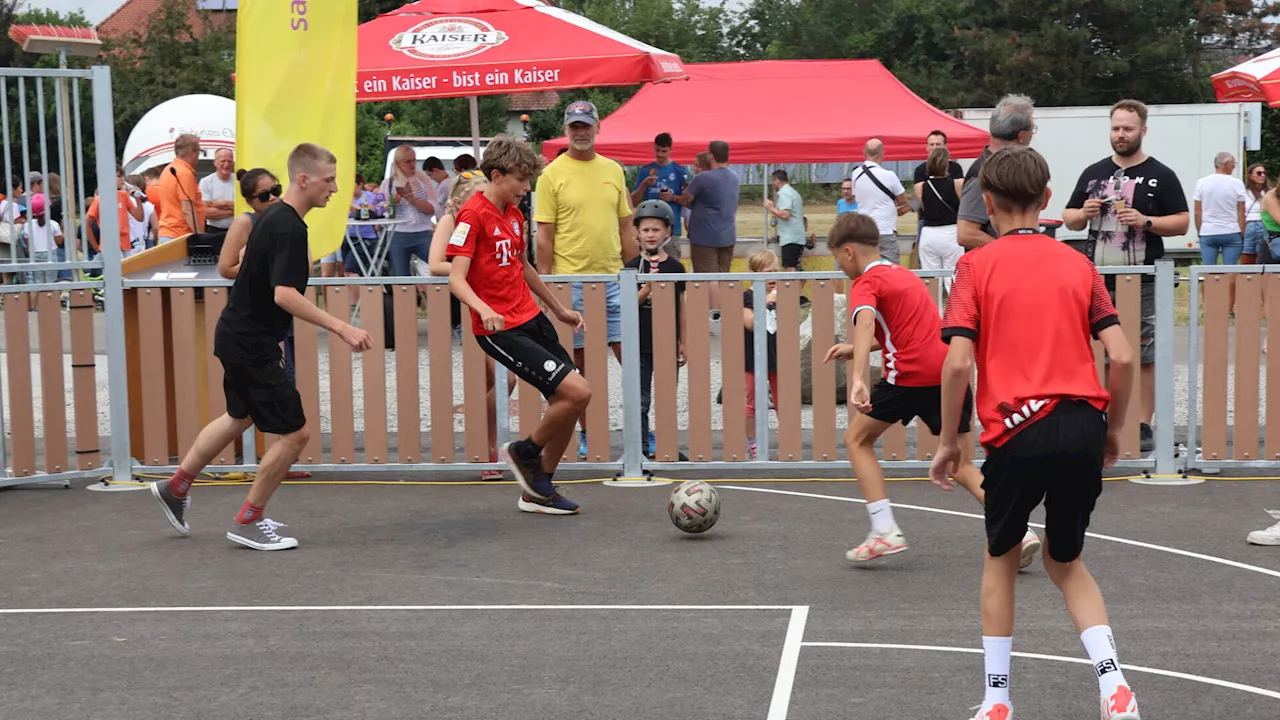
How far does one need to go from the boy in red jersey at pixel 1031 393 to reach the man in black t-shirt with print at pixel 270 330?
3.66 metres

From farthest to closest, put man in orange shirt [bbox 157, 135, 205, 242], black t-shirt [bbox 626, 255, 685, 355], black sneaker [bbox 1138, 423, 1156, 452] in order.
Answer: man in orange shirt [bbox 157, 135, 205, 242]
black t-shirt [bbox 626, 255, 685, 355]
black sneaker [bbox 1138, 423, 1156, 452]

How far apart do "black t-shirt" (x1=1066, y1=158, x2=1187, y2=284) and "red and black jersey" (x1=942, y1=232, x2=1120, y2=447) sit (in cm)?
478

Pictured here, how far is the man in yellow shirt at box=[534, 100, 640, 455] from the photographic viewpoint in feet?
32.0

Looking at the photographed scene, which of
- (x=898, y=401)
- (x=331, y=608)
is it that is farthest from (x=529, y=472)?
(x=898, y=401)

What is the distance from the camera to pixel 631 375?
9.28 meters

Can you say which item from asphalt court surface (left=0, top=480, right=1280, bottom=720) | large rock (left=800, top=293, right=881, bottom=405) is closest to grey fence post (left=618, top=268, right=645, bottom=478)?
asphalt court surface (left=0, top=480, right=1280, bottom=720)

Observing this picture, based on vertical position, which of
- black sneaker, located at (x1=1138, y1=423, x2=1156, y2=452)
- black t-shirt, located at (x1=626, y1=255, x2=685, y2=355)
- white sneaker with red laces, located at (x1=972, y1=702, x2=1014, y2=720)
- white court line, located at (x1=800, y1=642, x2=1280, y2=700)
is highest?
black t-shirt, located at (x1=626, y1=255, x2=685, y2=355)

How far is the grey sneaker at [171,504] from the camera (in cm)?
786

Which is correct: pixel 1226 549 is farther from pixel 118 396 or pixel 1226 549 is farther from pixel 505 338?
pixel 118 396

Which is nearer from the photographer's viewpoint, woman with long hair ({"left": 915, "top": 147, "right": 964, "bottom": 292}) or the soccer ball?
the soccer ball

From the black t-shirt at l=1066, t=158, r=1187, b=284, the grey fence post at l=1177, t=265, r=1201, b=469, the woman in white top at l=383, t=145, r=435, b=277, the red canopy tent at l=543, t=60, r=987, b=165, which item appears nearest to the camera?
the grey fence post at l=1177, t=265, r=1201, b=469

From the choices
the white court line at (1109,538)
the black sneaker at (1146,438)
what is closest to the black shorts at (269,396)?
the white court line at (1109,538)

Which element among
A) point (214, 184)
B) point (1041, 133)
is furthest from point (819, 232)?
point (214, 184)

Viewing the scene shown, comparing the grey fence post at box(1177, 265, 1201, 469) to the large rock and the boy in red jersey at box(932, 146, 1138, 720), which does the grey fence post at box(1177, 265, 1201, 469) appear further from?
the boy in red jersey at box(932, 146, 1138, 720)
